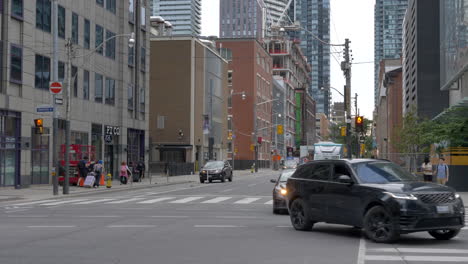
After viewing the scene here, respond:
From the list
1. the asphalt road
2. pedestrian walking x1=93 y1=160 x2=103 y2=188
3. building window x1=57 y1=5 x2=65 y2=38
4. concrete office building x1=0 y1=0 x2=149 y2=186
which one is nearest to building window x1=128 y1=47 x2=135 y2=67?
concrete office building x1=0 y1=0 x2=149 y2=186

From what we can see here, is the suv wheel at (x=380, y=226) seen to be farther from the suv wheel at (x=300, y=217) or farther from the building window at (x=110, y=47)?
the building window at (x=110, y=47)

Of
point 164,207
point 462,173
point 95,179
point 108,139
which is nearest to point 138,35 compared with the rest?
point 108,139

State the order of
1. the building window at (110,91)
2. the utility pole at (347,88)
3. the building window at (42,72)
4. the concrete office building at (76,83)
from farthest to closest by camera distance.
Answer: the building window at (110,91), the building window at (42,72), the concrete office building at (76,83), the utility pole at (347,88)

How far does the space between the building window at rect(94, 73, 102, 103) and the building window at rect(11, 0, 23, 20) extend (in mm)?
→ 12140

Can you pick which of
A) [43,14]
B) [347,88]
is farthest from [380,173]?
[43,14]

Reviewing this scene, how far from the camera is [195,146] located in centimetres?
7969

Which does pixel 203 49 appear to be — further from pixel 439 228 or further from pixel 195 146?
pixel 439 228

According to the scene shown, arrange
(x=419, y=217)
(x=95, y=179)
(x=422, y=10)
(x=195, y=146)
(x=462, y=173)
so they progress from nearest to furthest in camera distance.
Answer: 1. (x=419, y=217)
2. (x=462, y=173)
3. (x=95, y=179)
4. (x=195, y=146)
5. (x=422, y=10)

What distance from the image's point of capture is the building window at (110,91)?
171 feet

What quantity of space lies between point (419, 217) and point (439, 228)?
58cm

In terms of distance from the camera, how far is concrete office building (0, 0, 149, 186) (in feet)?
122

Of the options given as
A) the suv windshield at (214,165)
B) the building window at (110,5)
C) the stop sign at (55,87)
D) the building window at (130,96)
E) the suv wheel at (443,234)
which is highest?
the building window at (110,5)

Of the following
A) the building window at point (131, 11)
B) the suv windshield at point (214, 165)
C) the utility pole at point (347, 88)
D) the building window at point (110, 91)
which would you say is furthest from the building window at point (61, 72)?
the utility pole at point (347, 88)

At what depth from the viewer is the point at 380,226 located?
13.3m
